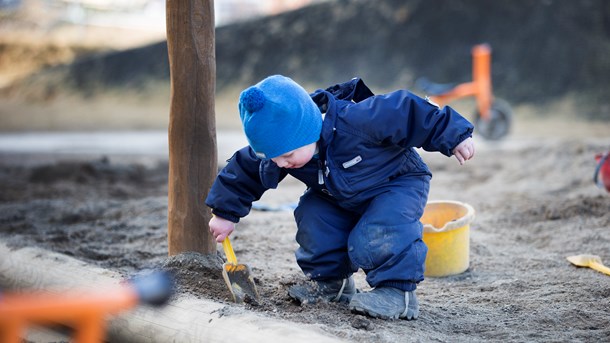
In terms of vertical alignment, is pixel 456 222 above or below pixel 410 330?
above

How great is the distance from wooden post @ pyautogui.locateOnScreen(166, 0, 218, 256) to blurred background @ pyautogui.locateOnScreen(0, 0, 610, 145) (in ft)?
30.6

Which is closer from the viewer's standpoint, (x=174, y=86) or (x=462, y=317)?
(x=462, y=317)

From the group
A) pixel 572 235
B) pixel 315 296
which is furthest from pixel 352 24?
pixel 315 296

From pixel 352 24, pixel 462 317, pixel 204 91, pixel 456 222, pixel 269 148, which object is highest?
pixel 352 24

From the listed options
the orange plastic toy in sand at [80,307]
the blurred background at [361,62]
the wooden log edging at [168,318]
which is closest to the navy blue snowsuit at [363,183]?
the wooden log edging at [168,318]

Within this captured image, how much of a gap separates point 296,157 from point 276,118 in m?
0.18

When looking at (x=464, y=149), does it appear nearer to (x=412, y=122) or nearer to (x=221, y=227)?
(x=412, y=122)

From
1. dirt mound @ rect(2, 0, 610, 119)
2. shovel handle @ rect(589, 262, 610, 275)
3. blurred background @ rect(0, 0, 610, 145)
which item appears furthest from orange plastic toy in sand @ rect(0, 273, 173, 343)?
dirt mound @ rect(2, 0, 610, 119)

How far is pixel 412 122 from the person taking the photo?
9.05 feet

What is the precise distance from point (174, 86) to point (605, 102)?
10.6 meters

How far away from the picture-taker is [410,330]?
2.63m

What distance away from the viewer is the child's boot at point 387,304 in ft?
9.02

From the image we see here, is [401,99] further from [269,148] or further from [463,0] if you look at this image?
[463,0]

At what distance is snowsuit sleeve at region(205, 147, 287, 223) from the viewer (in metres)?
2.90
